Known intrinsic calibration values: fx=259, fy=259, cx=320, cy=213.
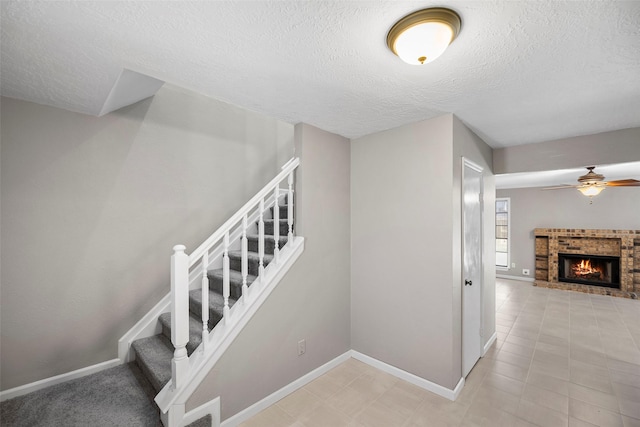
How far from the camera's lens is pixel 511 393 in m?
2.25

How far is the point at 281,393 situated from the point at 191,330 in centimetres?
92

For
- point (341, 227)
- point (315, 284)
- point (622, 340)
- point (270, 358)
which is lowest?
point (622, 340)

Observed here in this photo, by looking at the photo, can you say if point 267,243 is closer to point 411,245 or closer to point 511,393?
point 411,245

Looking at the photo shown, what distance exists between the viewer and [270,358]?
210cm

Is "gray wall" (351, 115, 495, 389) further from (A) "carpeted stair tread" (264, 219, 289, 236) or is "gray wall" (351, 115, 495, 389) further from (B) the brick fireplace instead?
(B) the brick fireplace

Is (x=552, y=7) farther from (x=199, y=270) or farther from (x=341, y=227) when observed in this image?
(x=199, y=270)

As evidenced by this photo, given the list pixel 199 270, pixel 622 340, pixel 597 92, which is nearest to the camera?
pixel 597 92

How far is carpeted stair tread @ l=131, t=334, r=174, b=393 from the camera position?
1.83m

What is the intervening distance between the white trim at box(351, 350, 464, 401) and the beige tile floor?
0.14 ft

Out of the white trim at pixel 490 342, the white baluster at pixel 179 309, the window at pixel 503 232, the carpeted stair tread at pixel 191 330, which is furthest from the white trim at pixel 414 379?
the window at pixel 503 232

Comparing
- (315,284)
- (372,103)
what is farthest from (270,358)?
(372,103)

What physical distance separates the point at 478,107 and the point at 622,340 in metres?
3.73

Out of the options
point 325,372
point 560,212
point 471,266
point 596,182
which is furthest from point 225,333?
point 560,212

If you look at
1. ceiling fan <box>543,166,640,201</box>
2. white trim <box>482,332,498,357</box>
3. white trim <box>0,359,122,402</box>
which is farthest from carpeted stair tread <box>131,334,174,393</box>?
ceiling fan <box>543,166,640,201</box>
